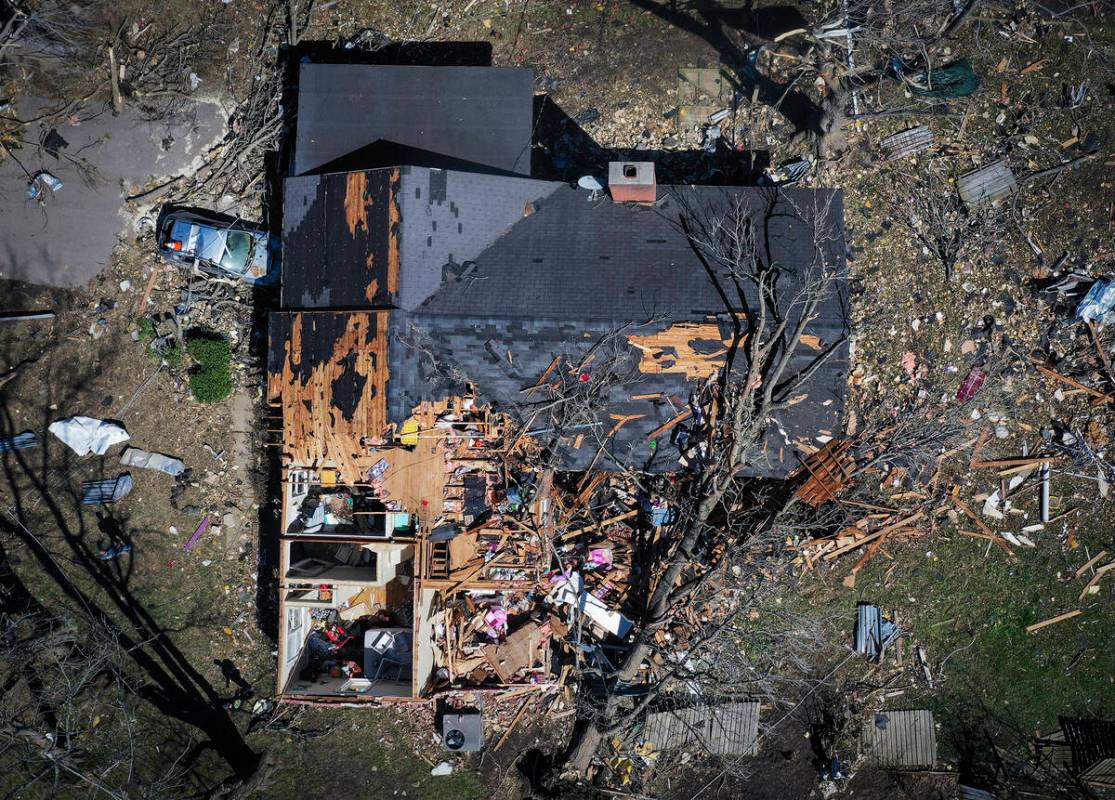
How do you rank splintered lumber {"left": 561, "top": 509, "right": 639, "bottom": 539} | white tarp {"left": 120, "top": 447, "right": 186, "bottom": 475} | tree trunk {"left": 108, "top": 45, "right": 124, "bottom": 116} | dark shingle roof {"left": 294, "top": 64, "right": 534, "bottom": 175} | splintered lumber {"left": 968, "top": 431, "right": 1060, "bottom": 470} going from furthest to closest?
white tarp {"left": 120, "top": 447, "right": 186, "bottom": 475} → tree trunk {"left": 108, "top": 45, "right": 124, "bottom": 116} → splintered lumber {"left": 968, "top": 431, "right": 1060, "bottom": 470} → splintered lumber {"left": 561, "top": 509, "right": 639, "bottom": 539} → dark shingle roof {"left": 294, "top": 64, "right": 534, "bottom": 175}

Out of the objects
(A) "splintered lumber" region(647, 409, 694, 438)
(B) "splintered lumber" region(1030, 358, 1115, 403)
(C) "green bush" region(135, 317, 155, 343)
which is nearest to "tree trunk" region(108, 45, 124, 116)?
(C) "green bush" region(135, 317, 155, 343)

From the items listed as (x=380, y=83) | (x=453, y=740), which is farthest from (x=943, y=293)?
(x=453, y=740)

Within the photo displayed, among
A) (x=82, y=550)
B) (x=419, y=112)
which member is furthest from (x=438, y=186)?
(x=82, y=550)

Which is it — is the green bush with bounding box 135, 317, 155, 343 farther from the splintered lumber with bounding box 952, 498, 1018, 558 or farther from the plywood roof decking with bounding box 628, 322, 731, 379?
the splintered lumber with bounding box 952, 498, 1018, 558

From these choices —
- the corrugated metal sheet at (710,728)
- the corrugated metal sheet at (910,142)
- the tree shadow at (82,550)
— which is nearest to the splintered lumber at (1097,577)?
the corrugated metal sheet at (710,728)

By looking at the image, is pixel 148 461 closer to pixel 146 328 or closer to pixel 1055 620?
pixel 146 328

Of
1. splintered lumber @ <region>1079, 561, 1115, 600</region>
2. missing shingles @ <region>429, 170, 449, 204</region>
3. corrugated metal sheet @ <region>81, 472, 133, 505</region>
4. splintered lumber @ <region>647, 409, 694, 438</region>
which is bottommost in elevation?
splintered lumber @ <region>1079, 561, 1115, 600</region>

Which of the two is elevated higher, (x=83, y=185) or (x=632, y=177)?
(x=83, y=185)
